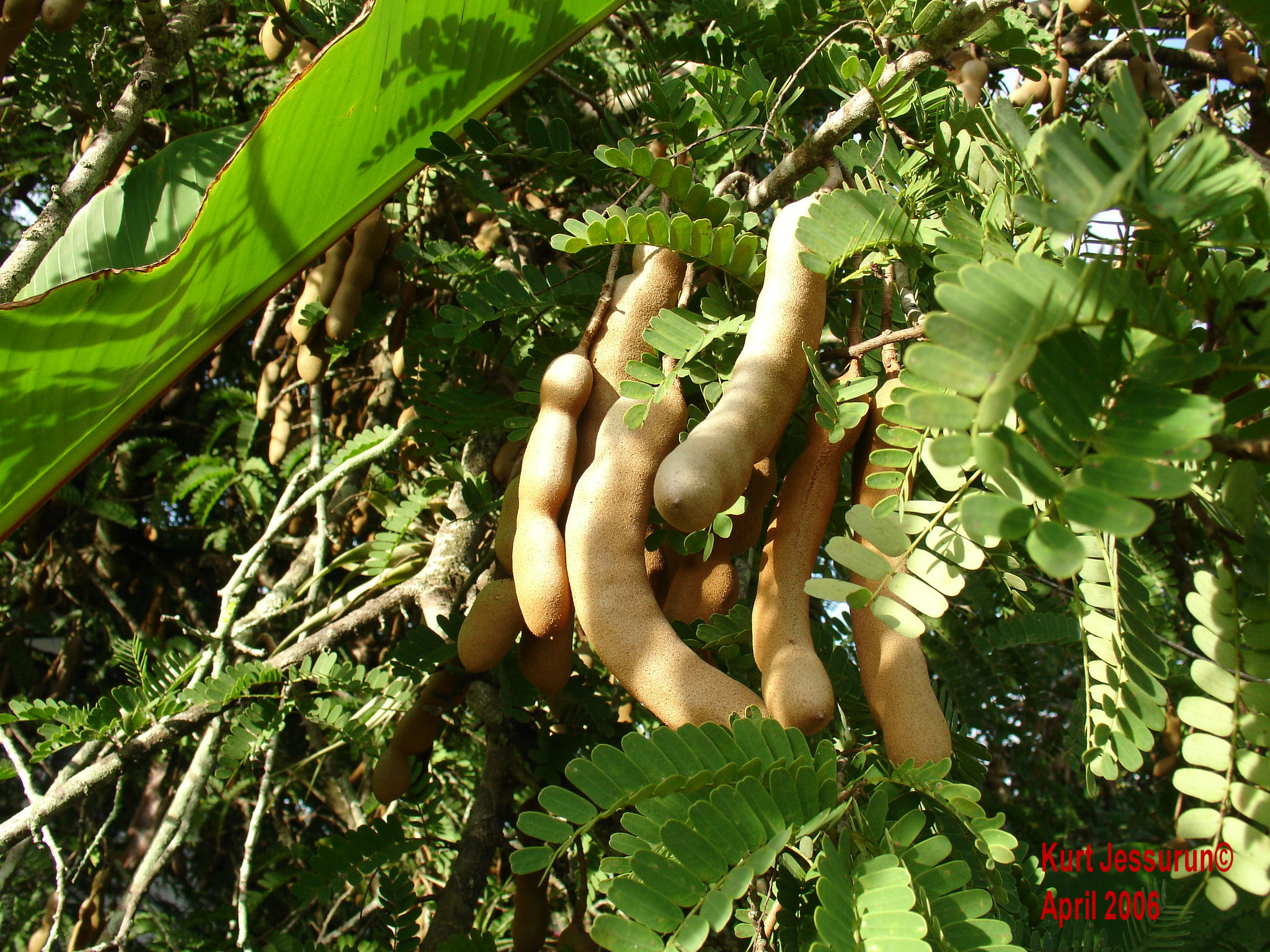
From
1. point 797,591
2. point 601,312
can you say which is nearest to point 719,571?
point 797,591

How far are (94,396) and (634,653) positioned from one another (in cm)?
65

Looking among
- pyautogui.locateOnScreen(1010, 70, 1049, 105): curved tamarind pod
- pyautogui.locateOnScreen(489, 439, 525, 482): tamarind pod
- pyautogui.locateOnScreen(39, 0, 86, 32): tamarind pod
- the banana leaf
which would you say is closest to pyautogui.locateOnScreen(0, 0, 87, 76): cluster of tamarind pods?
pyautogui.locateOnScreen(39, 0, 86, 32): tamarind pod

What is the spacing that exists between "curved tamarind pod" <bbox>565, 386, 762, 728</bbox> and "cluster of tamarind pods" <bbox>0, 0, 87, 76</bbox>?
928 mm

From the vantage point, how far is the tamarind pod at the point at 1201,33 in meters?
1.68

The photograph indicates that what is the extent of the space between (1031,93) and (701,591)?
1.18 m

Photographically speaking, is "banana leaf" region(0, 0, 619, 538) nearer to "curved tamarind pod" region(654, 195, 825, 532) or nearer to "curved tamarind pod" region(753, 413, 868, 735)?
"curved tamarind pod" region(654, 195, 825, 532)

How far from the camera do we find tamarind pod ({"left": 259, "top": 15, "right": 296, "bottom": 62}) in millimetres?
1558

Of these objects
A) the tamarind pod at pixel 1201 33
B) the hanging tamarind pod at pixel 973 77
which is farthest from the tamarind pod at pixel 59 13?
the tamarind pod at pixel 1201 33

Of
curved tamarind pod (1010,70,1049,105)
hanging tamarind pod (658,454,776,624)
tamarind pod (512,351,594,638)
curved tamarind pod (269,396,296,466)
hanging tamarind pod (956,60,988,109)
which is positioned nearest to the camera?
tamarind pod (512,351,594,638)

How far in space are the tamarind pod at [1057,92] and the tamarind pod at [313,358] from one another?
1.28m

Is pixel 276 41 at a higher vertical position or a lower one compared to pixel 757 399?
higher

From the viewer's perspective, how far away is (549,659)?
31.0 inches

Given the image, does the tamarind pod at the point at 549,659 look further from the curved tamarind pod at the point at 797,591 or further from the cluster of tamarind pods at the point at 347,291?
the cluster of tamarind pods at the point at 347,291

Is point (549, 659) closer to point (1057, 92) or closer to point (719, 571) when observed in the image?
point (719, 571)
